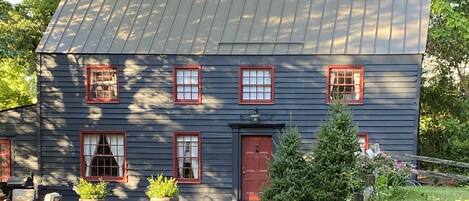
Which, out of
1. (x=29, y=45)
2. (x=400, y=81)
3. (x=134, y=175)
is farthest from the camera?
(x=29, y=45)

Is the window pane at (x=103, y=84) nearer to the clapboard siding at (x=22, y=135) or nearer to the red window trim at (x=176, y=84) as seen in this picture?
the red window trim at (x=176, y=84)

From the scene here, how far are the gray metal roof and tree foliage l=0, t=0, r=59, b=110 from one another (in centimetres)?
221

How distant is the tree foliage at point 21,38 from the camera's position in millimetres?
22000

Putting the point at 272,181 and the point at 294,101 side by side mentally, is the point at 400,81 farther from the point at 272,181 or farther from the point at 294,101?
the point at 272,181

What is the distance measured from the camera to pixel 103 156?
18156 mm

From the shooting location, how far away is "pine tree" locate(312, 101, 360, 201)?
11.0 m

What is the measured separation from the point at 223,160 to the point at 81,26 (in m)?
6.17

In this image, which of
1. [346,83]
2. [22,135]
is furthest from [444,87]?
[22,135]

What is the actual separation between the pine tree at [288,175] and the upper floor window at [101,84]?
7739 mm

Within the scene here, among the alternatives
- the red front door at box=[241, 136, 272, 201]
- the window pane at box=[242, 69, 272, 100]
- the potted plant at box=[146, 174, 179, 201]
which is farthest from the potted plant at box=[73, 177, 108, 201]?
the window pane at box=[242, 69, 272, 100]

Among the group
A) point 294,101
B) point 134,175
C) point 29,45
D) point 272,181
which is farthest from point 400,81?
point 29,45

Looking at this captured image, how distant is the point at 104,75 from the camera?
18.0 meters

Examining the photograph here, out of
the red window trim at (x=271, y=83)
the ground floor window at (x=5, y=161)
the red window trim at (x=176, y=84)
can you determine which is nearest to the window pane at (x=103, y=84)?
the red window trim at (x=176, y=84)

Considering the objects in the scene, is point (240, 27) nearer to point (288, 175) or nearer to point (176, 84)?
point (176, 84)
